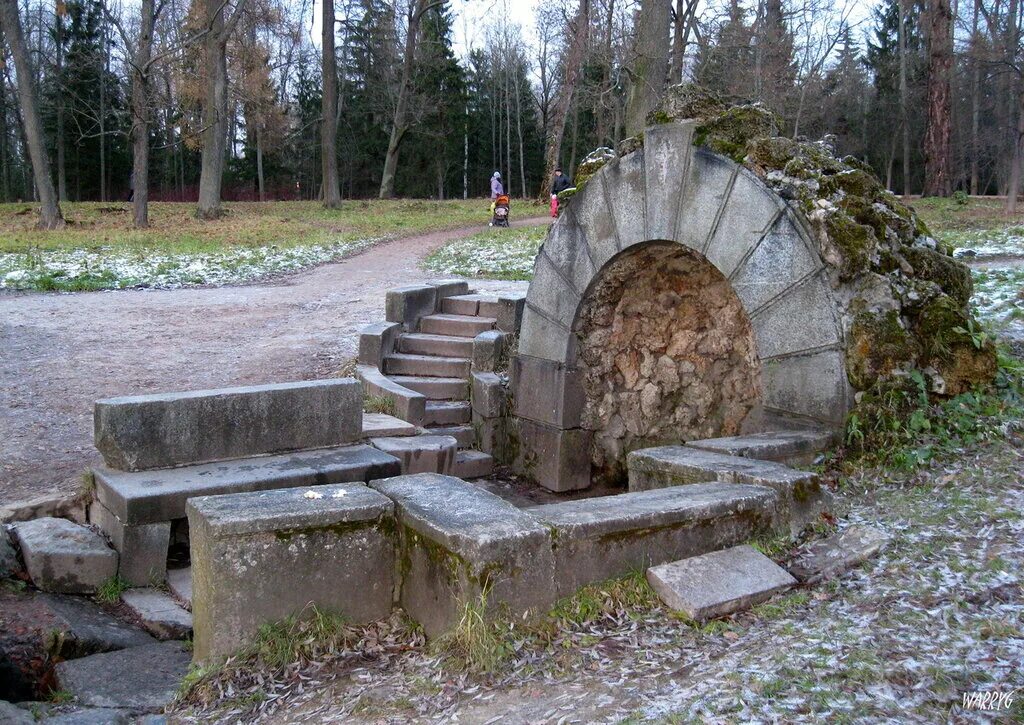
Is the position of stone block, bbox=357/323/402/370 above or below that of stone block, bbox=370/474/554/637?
above

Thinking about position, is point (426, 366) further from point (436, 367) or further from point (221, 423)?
point (221, 423)

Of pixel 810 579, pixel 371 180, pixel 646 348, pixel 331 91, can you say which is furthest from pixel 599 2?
pixel 810 579

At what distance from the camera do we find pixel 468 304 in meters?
9.68

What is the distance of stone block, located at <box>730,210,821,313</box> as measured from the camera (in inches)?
206

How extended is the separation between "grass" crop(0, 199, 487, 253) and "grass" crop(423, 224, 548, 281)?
3376 mm

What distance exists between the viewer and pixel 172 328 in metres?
10.6

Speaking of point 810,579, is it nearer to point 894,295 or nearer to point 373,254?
point 894,295

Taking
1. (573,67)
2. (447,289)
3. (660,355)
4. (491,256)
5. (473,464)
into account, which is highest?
(573,67)

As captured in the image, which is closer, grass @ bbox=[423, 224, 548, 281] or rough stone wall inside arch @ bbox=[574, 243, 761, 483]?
rough stone wall inside arch @ bbox=[574, 243, 761, 483]

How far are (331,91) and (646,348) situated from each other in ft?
79.8

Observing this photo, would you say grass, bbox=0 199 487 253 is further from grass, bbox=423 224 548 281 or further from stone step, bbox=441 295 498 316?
stone step, bbox=441 295 498 316

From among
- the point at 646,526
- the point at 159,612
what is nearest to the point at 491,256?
the point at 159,612

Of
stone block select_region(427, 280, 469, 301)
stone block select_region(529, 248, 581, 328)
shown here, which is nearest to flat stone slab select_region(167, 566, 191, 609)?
stone block select_region(529, 248, 581, 328)

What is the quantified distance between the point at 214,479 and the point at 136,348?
4935 millimetres
